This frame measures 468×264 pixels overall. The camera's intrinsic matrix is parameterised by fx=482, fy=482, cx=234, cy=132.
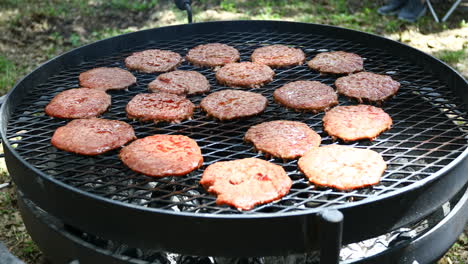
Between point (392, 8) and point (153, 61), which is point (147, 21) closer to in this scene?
point (392, 8)

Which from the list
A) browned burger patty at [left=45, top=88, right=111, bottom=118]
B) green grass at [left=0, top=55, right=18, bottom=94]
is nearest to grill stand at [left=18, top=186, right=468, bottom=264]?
browned burger patty at [left=45, top=88, right=111, bottom=118]

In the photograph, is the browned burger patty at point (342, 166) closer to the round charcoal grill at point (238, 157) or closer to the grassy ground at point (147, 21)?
the round charcoal grill at point (238, 157)

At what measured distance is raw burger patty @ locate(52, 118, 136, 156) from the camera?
2670 millimetres

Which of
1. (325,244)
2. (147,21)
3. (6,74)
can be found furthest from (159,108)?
(147,21)

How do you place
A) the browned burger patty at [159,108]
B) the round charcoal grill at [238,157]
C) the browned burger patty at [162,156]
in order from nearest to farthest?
the round charcoal grill at [238,157]
the browned burger patty at [162,156]
the browned burger patty at [159,108]

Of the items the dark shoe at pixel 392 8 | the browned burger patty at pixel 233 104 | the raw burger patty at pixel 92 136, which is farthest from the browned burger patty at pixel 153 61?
the dark shoe at pixel 392 8

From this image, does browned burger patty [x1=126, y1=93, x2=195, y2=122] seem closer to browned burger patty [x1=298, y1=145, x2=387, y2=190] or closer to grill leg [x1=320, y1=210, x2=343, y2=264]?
browned burger patty [x1=298, y1=145, x2=387, y2=190]

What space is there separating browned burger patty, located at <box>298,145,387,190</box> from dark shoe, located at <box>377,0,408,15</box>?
6.28 m

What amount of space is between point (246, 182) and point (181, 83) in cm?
130

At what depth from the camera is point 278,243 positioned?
78.5 inches

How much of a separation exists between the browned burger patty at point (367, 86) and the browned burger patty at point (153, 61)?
4.17 ft

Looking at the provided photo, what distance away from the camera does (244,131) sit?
2.97m

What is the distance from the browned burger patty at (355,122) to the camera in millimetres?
2770

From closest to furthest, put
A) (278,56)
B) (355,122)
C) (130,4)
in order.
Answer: (355,122) → (278,56) → (130,4)
